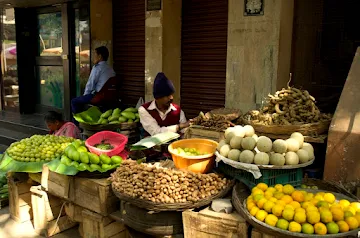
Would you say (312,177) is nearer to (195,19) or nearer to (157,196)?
(157,196)

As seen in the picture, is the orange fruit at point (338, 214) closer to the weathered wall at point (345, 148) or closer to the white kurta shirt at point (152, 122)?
the weathered wall at point (345, 148)

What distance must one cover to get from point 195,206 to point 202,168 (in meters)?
0.56

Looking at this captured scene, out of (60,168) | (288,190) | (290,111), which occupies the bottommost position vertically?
(60,168)

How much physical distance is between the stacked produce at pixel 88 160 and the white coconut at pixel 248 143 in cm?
159

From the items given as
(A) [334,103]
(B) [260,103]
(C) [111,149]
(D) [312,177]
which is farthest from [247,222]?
(A) [334,103]

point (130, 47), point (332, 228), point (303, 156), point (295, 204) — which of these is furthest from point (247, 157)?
point (130, 47)

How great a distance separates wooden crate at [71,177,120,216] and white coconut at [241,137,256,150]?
1.56 m

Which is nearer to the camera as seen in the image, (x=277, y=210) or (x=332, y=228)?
(x=332, y=228)

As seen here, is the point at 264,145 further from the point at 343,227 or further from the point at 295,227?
the point at 343,227

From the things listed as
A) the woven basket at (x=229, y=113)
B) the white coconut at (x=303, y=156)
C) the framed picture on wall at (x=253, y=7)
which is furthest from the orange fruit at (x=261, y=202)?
the framed picture on wall at (x=253, y=7)

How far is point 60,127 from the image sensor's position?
630 centimetres

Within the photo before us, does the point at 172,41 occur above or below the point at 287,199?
above

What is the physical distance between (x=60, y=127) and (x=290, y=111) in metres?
3.84

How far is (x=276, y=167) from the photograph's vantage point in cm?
344
